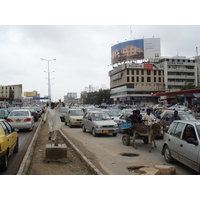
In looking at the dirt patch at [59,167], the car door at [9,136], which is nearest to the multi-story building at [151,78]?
the dirt patch at [59,167]

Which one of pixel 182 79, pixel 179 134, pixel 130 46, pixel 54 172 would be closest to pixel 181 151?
pixel 179 134

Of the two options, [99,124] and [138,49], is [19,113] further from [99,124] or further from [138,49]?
[138,49]

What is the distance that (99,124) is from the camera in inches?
567

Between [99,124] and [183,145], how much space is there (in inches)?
321

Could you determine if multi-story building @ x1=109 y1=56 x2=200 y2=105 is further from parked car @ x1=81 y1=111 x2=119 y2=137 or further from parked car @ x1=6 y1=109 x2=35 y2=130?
parked car @ x1=6 y1=109 x2=35 y2=130

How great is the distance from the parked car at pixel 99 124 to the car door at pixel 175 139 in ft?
22.7

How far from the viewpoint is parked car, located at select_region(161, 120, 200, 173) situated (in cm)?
588

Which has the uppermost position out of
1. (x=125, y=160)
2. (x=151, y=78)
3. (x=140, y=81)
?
(x=151, y=78)

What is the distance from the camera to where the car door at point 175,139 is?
7050 mm

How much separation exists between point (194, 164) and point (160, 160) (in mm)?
2367

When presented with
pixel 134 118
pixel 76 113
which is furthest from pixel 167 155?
→ pixel 76 113

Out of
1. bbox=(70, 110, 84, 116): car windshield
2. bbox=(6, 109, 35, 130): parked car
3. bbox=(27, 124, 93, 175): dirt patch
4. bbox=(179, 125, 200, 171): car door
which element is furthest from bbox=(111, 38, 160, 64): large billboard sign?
bbox=(179, 125, 200, 171): car door

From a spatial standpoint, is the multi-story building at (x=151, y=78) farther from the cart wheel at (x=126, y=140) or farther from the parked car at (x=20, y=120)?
the cart wheel at (x=126, y=140)

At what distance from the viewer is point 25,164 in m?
6.87
